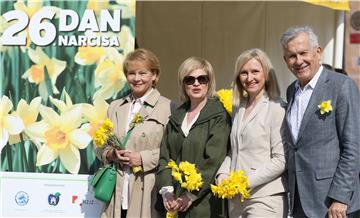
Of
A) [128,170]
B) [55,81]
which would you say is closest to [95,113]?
[55,81]

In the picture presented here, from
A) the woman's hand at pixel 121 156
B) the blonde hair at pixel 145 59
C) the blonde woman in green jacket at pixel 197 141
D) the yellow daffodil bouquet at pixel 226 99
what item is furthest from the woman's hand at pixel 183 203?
the blonde hair at pixel 145 59

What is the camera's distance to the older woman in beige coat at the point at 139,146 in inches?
114

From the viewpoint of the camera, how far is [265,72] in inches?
100.0

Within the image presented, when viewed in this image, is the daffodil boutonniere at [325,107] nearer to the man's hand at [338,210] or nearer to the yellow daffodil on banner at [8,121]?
the man's hand at [338,210]

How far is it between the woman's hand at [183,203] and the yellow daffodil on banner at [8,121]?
1.63 meters

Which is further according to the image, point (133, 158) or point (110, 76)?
point (110, 76)

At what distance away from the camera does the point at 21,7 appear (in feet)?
11.8

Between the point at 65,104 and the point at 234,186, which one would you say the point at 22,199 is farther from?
the point at 234,186

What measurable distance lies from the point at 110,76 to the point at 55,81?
17.8 inches

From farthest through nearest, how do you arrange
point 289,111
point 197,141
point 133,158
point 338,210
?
1. point 133,158
2. point 197,141
3. point 289,111
4. point 338,210

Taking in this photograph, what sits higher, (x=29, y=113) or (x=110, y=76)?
(x=110, y=76)

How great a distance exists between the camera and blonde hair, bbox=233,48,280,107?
2531mm

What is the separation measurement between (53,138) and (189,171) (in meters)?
1.51

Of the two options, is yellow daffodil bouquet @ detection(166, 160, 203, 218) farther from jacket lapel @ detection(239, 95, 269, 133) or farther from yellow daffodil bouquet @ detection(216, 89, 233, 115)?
yellow daffodil bouquet @ detection(216, 89, 233, 115)
